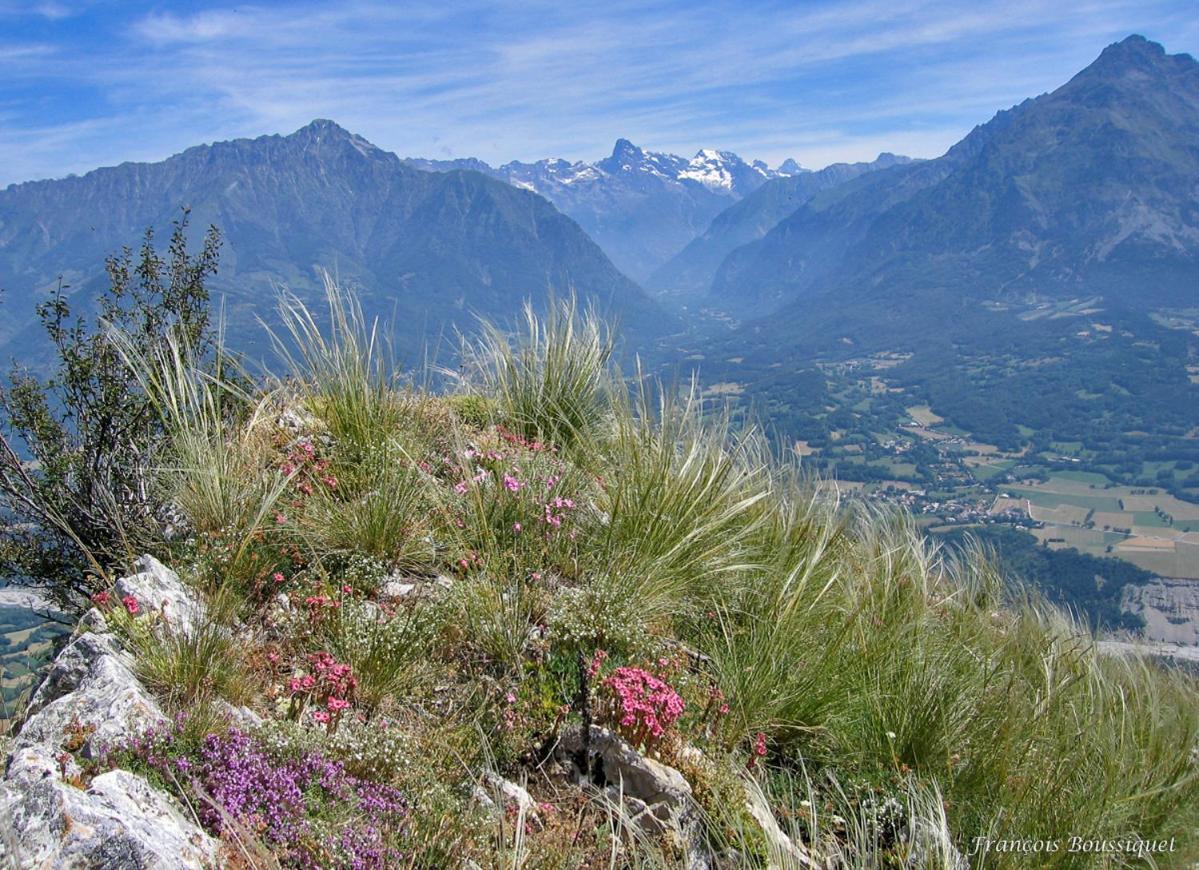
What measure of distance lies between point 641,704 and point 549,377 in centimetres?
396

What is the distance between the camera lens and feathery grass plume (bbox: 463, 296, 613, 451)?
20.7 feet

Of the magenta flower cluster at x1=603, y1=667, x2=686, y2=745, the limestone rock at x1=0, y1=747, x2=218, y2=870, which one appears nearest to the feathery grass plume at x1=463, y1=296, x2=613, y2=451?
the magenta flower cluster at x1=603, y1=667, x2=686, y2=745

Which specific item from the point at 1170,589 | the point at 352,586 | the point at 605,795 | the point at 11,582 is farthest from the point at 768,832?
the point at 1170,589

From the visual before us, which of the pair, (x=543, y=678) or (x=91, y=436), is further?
(x=91, y=436)

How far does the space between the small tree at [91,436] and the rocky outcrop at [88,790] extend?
1.11 m

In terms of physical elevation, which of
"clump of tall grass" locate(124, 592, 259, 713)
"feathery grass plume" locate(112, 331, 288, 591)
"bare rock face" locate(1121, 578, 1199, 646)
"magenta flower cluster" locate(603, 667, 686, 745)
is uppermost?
"feathery grass plume" locate(112, 331, 288, 591)

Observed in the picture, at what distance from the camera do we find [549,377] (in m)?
6.49

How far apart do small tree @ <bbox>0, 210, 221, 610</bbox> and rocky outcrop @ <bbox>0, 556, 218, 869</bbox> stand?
1.11m

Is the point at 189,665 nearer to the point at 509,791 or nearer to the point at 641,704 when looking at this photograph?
the point at 509,791

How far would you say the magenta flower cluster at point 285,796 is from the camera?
2.14m

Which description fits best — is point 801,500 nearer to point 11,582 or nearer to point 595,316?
point 595,316

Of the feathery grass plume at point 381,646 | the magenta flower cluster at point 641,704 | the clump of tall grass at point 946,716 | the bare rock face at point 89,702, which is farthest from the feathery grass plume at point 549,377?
the bare rock face at point 89,702

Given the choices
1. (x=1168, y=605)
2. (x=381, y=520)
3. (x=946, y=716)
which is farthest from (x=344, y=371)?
(x=1168, y=605)

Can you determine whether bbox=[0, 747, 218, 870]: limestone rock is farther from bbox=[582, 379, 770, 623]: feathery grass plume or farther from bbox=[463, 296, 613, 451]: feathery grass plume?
bbox=[463, 296, 613, 451]: feathery grass plume
